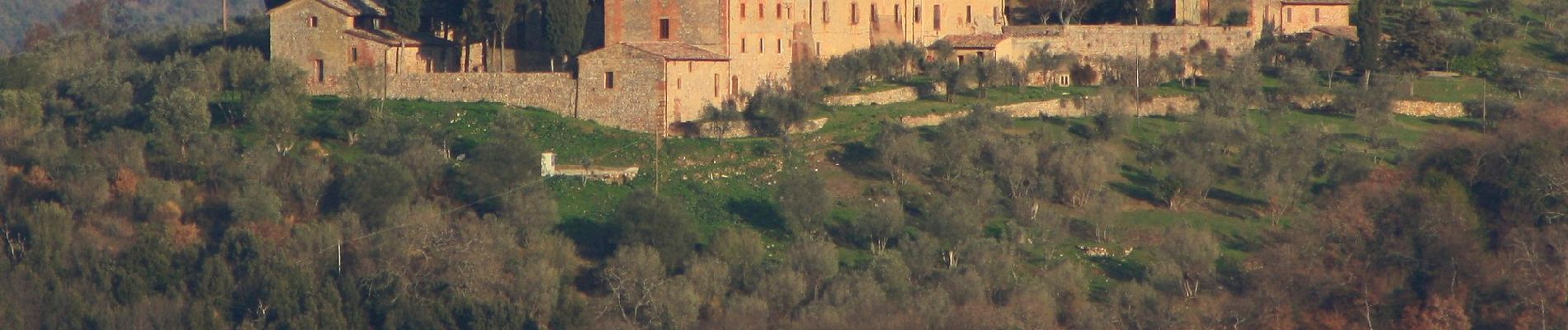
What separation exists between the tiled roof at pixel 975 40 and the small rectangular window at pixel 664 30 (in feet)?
27.2

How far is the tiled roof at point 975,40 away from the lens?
198 ft

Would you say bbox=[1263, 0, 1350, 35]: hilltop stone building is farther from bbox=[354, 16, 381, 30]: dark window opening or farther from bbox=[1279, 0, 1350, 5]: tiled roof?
bbox=[354, 16, 381, 30]: dark window opening

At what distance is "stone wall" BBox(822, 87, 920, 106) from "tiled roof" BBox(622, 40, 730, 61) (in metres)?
3.30

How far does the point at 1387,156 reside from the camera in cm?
5588

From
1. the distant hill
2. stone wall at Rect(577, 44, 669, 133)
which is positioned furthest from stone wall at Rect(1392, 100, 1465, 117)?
the distant hill

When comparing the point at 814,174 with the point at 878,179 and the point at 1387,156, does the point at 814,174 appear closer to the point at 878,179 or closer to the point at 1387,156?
the point at 878,179

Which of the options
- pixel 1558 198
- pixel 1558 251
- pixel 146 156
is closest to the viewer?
pixel 1558 251

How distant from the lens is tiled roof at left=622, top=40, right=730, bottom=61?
174 ft

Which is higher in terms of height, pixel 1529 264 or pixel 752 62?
pixel 752 62

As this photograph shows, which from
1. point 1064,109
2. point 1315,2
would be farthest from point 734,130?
point 1315,2

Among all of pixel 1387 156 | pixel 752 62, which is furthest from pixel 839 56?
pixel 1387 156

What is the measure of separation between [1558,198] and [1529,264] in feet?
9.76

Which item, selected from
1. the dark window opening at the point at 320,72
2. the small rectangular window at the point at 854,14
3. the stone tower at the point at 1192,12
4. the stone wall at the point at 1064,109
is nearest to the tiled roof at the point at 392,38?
the dark window opening at the point at 320,72

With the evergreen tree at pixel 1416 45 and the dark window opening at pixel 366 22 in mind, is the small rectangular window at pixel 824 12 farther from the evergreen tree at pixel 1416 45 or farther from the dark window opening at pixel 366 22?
the evergreen tree at pixel 1416 45
